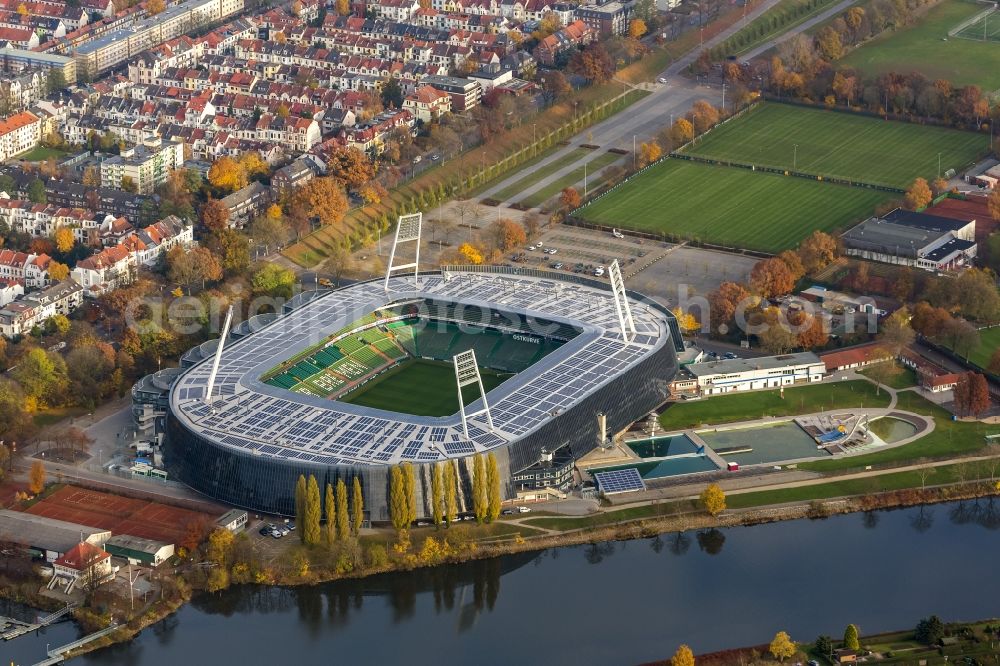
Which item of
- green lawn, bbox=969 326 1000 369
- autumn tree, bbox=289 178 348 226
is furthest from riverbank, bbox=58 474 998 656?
autumn tree, bbox=289 178 348 226

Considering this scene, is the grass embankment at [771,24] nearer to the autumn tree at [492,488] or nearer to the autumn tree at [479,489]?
the autumn tree at [492,488]

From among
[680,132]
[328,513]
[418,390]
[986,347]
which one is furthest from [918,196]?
[328,513]

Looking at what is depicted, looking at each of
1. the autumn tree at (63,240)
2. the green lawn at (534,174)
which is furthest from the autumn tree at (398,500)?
the green lawn at (534,174)

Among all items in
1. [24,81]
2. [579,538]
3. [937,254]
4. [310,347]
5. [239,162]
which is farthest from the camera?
[24,81]

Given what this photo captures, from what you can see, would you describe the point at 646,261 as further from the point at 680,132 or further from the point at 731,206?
the point at 680,132

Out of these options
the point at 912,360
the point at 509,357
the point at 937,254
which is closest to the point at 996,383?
the point at 912,360

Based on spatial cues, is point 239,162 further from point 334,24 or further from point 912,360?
point 912,360

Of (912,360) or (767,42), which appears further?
(767,42)
